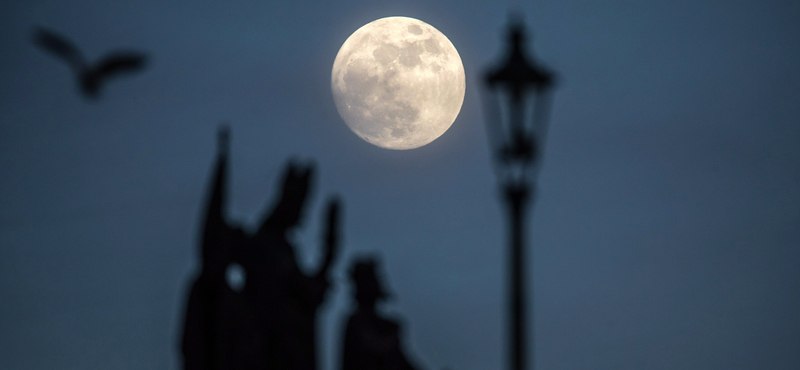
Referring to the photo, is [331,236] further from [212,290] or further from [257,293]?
[212,290]

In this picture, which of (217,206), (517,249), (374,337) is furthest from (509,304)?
(374,337)

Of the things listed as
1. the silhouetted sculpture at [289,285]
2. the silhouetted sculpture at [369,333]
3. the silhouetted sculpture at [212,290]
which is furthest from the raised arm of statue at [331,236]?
the silhouetted sculpture at [212,290]

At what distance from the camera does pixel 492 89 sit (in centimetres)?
910

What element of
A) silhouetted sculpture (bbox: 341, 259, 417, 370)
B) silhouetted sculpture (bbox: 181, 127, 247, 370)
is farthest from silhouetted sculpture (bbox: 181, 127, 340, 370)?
silhouetted sculpture (bbox: 341, 259, 417, 370)

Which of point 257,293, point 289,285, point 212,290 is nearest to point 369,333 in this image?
point 289,285

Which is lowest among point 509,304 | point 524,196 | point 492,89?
point 509,304

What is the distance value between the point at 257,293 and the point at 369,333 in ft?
8.30

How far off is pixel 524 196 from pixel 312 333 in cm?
1347

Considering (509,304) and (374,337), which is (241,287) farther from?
(509,304)

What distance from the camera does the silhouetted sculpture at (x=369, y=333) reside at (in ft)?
69.9

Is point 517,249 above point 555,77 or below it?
below

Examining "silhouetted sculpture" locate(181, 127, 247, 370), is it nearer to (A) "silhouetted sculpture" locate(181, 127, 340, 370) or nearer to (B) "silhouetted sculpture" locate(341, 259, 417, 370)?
(A) "silhouetted sculpture" locate(181, 127, 340, 370)

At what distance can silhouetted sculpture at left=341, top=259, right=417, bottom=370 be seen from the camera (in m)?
21.3

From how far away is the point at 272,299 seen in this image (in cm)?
2155
